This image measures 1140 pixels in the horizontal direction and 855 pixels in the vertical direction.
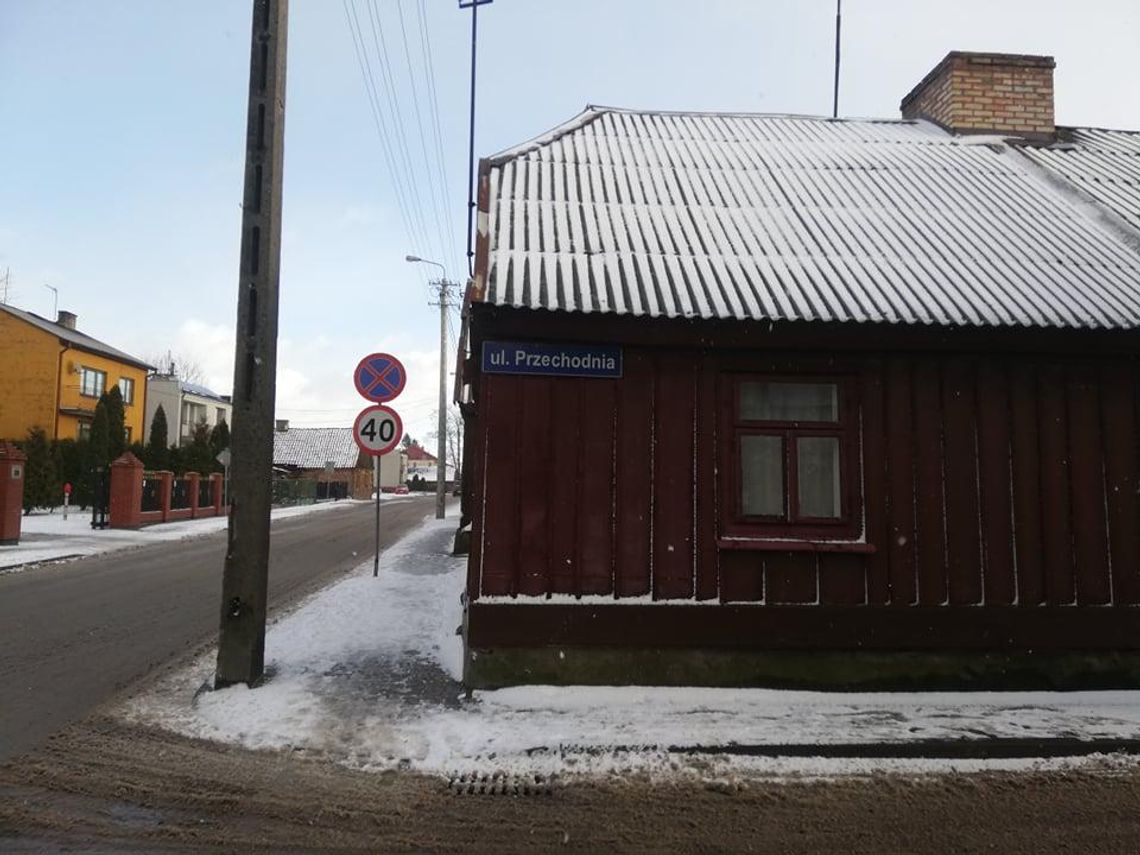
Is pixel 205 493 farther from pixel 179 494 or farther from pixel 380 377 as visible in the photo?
pixel 380 377

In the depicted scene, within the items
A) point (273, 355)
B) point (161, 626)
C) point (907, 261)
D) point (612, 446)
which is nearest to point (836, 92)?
point (907, 261)

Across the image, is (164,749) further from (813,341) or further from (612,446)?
(813,341)

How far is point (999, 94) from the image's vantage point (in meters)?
10.4

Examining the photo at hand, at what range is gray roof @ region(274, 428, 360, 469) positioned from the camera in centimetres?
7200

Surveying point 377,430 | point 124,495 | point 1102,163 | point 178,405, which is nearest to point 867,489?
point 1102,163

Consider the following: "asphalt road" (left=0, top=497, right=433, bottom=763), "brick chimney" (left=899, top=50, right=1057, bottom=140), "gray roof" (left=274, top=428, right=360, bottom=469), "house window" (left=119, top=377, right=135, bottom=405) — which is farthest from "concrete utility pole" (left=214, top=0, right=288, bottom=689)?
"gray roof" (left=274, top=428, right=360, bottom=469)

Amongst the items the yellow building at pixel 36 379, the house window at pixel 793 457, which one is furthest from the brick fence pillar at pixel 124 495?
the house window at pixel 793 457

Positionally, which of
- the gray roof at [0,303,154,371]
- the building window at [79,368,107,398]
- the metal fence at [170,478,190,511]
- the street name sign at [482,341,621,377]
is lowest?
the metal fence at [170,478,190,511]

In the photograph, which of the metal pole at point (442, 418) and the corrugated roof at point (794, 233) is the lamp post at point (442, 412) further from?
the corrugated roof at point (794, 233)

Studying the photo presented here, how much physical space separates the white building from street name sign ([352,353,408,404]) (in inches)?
1652

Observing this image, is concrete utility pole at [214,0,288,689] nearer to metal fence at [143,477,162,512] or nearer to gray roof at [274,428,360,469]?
metal fence at [143,477,162,512]

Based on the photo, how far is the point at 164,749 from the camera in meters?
4.61

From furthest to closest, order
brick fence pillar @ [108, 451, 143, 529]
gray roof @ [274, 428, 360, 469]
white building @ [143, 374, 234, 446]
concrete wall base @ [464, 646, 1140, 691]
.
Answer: gray roof @ [274, 428, 360, 469] < white building @ [143, 374, 234, 446] < brick fence pillar @ [108, 451, 143, 529] < concrete wall base @ [464, 646, 1140, 691]

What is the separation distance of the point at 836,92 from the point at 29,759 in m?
15.8
